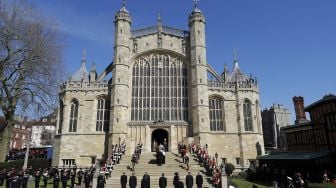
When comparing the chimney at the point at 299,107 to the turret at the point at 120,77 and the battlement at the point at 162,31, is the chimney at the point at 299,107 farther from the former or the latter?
the turret at the point at 120,77

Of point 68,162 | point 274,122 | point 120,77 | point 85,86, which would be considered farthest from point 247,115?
point 274,122

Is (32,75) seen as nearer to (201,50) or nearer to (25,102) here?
(25,102)

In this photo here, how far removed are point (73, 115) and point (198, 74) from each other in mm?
14681

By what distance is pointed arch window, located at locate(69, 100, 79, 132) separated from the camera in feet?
102

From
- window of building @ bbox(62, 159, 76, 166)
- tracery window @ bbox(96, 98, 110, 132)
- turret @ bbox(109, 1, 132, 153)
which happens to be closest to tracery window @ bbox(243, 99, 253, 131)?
turret @ bbox(109, 1, 132, 153)

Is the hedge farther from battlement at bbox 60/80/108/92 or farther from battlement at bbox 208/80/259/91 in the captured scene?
battlement at bbox 208/80/259/91

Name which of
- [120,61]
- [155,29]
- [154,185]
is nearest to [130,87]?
[120,61]

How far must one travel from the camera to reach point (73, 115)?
1241 inches

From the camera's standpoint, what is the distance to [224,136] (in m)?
31.5

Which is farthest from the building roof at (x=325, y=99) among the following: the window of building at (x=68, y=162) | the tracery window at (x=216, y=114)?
the window of building at (x=68, y=162)

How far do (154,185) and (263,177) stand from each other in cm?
1141

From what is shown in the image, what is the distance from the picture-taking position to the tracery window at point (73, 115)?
102ft

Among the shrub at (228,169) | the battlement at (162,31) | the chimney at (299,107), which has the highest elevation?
the battlement at (162,31)

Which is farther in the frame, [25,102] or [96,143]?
[96,143]
